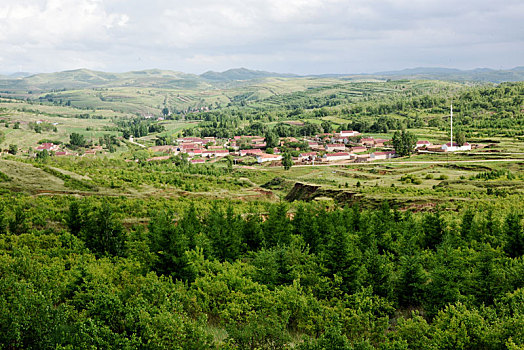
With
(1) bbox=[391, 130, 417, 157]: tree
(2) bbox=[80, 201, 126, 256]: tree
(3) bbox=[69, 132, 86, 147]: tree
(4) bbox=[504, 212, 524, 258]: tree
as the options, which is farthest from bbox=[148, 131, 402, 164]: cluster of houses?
(4) bbox=[504, 212, 524, 258]: tree

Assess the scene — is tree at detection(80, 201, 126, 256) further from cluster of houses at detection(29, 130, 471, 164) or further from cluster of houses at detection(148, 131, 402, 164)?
cluster of houses at detection(148, 131, 402, 164)

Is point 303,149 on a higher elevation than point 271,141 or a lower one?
lower

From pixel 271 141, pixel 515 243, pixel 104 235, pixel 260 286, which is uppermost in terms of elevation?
pixel 260 286

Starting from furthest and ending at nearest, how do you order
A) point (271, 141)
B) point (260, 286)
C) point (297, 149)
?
point (271, 141)
point (297, 149)
point (260, 286)

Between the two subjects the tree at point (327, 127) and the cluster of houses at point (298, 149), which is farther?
the tree at point (327, 127)

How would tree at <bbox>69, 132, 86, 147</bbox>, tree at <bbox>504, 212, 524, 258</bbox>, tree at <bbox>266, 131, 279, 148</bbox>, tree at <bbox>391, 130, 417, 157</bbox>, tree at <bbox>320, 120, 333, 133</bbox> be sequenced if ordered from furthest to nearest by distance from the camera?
tree at <bbox>320, 120, 333, 133</bbox> → tree at <bbox>69, 132, 86, 147</bbox> → tree at <bbox>266, 131, 279, 148</bbox> → tree at <bbox>391, 130, 417, 157</bbox> → tree at <bbox>504, 212, 524, 258</bbox>

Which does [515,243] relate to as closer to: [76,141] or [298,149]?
[298,149]

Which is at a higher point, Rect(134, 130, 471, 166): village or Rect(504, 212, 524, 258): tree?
Rect(504, 212, 524, 258): tree

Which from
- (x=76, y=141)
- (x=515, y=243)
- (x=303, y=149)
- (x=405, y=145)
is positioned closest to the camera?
(x=515, y=243)

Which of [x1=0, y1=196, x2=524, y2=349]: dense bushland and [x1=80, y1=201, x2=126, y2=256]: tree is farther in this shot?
[x1=80, y1=201, x2=126, y2=256]: tree

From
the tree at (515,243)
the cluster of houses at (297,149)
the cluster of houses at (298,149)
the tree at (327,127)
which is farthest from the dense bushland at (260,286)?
the tree at (327,127)

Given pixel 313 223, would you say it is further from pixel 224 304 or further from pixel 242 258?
pixel 224 304

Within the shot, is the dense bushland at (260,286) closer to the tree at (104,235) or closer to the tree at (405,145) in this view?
the tree at (104,235)

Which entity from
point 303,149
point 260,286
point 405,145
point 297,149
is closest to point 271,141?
point 297,149
